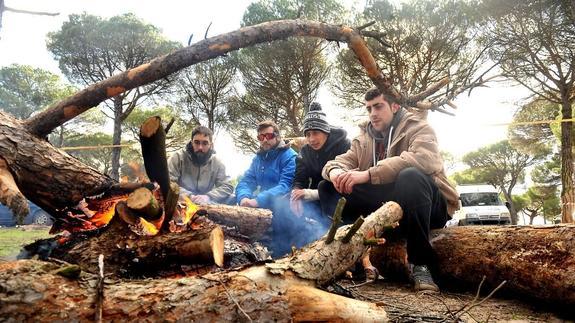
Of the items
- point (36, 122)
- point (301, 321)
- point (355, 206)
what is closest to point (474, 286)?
point (355, 206)

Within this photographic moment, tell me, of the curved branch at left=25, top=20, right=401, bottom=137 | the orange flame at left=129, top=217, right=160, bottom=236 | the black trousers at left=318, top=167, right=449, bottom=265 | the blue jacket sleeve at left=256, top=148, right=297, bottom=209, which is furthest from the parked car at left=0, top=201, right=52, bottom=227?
the black trousers at left=318, top=167, right=449, bottom=265

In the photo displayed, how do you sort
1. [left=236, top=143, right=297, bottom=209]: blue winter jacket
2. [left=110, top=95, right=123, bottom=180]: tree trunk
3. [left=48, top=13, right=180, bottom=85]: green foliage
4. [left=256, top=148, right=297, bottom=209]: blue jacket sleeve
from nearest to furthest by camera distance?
[left=256, top=148, right=297, bottom=209]: blue jacket sleeve, [left=236, top=143, right=297, bottom=209]: blue winter jacket, [left=110, top=95, right=123, bottom=180]: tree trunk, [left=48, top=13, right=180, bottom=85]: green foliage

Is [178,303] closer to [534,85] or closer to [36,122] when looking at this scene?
[36,122]

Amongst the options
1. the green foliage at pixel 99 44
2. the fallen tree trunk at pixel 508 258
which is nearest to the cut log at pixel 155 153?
the fallen tree trunk at pixel 508 258

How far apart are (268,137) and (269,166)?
1.35 ft

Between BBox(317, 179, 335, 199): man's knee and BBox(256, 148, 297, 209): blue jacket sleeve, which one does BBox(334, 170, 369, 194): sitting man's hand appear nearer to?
BBox(317, 179, 335, 199): man's knee

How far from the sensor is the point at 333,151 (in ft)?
13.7

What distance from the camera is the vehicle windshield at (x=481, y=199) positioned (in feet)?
45.5

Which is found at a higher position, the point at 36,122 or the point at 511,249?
the point at 36,122

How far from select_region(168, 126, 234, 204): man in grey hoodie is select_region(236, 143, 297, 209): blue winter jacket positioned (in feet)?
1.28

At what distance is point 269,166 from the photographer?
491cm

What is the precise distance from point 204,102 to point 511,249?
66.3 feet

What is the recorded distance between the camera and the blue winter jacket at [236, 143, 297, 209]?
4.70 meters

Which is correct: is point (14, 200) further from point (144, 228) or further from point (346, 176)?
point (346, 176)
